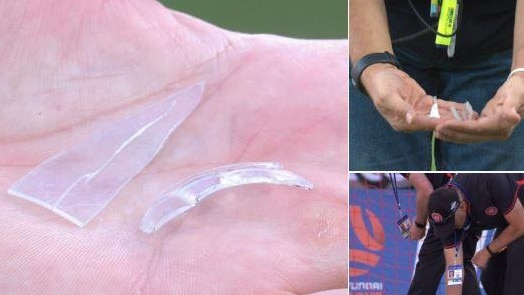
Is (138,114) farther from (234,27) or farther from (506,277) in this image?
(506,277)

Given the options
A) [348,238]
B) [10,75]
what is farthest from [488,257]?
[10,75]

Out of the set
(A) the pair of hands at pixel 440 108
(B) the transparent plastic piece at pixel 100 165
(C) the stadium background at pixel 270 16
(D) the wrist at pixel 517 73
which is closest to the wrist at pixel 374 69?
(A) the pair of hands at pixel 440 108

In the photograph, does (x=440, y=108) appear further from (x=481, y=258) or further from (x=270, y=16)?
(x=270, y=16)

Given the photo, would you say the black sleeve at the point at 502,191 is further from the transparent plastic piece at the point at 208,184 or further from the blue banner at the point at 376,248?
the transparent plastic piece at the point at 208,184

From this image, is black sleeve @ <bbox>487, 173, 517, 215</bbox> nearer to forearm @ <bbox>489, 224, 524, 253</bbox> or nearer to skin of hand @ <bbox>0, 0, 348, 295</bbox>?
forearm @ <bbox>489, 224, 524, 253</bbox>

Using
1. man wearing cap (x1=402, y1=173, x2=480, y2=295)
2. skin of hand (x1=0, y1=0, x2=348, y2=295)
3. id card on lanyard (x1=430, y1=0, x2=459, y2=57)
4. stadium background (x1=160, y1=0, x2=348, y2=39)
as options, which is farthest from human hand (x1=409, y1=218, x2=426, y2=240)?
stadium background (x1=160, y1=0, x2=348, y2=39)
